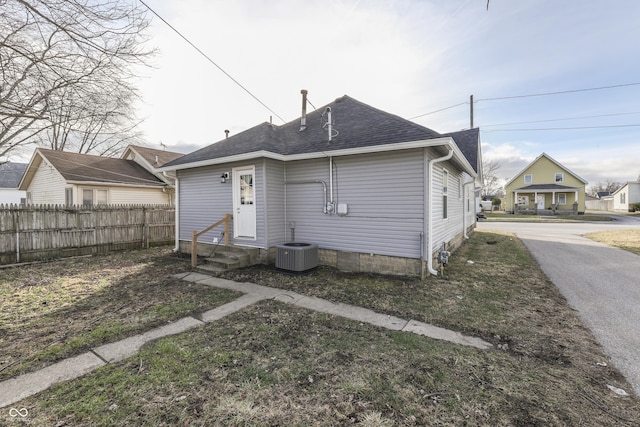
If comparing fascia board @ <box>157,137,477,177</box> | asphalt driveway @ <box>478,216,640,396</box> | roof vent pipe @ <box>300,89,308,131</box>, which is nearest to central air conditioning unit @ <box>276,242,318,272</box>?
fascia board @ <box>157,137,477,177</box>

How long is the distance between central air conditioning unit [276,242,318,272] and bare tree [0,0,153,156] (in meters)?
4.94

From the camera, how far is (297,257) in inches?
260

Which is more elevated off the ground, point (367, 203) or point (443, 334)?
point (367, 203)

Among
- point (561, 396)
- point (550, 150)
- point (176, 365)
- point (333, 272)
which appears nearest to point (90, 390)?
point (176, 365)

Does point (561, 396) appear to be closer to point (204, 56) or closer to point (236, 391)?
point (236, 391)

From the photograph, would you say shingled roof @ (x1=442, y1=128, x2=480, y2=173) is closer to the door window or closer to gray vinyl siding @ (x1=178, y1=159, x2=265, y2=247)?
the door window

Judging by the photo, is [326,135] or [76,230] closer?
[326,135]

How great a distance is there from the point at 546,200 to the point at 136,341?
132 feet

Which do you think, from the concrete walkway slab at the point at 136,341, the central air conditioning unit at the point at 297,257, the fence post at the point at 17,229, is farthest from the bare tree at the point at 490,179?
the fence post at the point at 17,229

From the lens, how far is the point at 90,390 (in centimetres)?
248

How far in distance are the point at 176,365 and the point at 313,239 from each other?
193 inches

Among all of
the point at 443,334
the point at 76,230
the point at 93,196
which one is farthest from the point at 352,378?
the point at 93,196

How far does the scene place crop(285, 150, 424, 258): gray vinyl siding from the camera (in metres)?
6.10

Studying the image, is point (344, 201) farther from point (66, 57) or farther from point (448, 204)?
point (66, 57)
